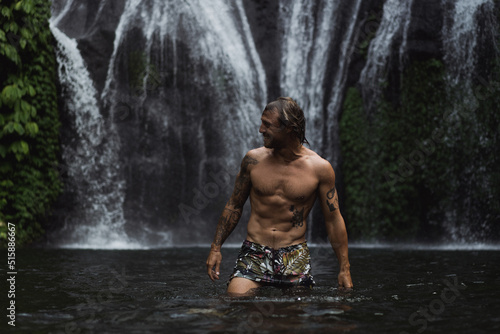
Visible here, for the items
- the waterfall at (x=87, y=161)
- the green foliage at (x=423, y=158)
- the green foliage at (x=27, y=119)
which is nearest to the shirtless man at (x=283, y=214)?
the green foliage at (x=27, y=119)

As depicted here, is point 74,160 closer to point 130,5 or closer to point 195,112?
point 195,112

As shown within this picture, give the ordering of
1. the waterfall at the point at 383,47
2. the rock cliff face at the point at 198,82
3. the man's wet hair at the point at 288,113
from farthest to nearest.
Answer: the waterfall at the point at 383,47
the rock cliff face at the point at 198,82
the man's wet hair at the point at 288,113

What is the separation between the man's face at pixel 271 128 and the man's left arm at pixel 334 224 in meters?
0.46

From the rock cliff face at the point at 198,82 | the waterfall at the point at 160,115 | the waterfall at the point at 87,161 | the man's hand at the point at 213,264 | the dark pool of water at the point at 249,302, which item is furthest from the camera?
the rock cliff face at the point at 198,82

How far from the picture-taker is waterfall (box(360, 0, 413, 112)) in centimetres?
1516

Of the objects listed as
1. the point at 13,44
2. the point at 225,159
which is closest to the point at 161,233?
the point at 225,159

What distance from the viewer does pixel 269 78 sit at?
1586 centimetres

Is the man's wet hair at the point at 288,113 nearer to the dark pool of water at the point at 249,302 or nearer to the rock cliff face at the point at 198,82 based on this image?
the dark pool of water at the point at 249,302

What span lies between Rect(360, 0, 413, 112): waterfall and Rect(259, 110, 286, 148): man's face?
10.8 meters

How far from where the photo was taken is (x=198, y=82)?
51.4 feet

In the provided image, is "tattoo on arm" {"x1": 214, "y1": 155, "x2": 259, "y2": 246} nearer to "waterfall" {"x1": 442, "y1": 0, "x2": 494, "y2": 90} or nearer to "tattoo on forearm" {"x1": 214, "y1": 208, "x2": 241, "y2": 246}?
"tattoo on forearm" {"x1": 214, "y1": 208, "x2": 241, "y2": 246}

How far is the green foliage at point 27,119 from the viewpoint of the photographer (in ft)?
41.4

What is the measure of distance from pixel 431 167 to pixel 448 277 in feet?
26.1

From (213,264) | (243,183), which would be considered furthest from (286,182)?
(213,264)
